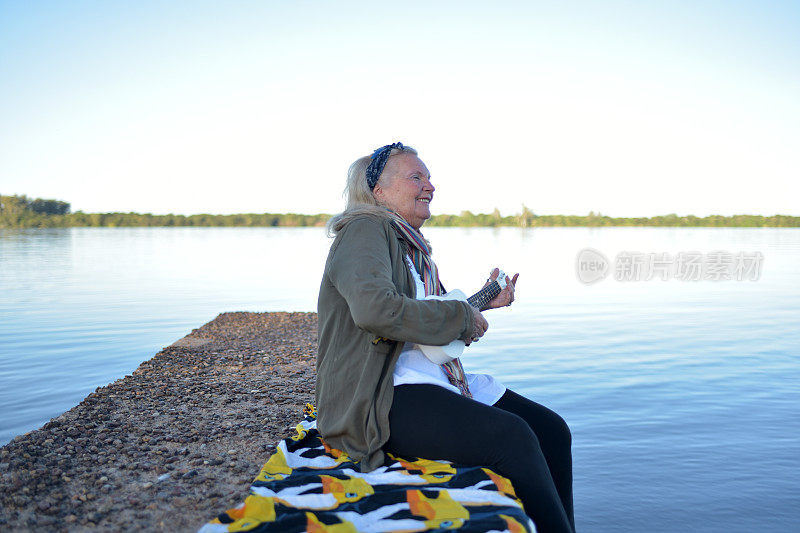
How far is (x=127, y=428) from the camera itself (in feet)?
14.3

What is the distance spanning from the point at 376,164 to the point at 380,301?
35.8 inches

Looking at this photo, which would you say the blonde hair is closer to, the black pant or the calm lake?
the black pant

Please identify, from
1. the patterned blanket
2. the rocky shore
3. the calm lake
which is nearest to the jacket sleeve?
the patterned blanket

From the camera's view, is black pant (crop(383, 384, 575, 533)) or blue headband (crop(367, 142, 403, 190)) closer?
black pant (crop(383, 384, 575, 533))

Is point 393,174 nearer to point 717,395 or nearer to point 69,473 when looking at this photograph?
point 69,473

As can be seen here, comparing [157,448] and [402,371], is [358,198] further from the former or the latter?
[157,448]

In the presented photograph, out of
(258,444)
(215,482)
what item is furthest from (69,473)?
(258,444)

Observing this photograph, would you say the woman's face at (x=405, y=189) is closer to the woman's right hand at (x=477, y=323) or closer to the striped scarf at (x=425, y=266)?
the striped scarf at (x=425, y=266)

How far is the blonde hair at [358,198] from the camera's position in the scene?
9.91ft

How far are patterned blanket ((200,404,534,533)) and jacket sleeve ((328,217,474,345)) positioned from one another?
58cm

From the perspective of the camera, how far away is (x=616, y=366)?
8.11 meters

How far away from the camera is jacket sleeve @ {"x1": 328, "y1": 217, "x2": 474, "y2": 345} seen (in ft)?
8.61

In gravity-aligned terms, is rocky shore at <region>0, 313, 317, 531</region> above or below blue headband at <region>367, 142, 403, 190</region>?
below

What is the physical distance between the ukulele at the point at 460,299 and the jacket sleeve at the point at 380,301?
7 centimetres
